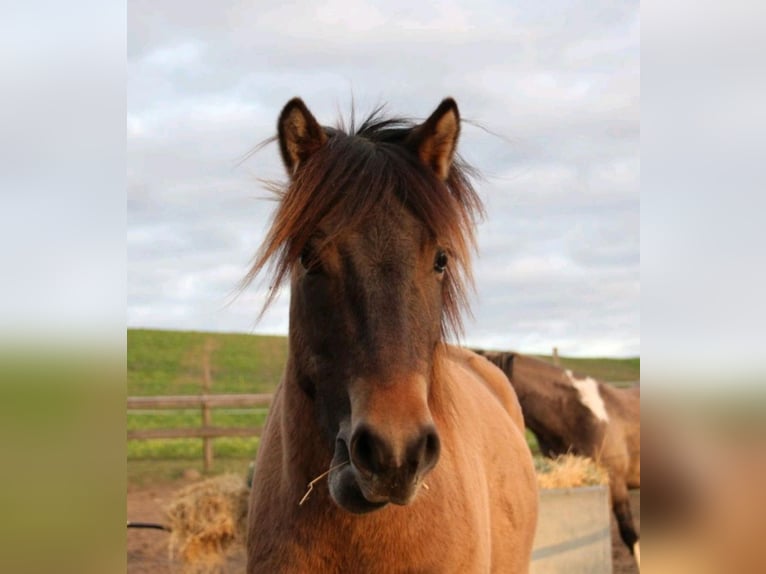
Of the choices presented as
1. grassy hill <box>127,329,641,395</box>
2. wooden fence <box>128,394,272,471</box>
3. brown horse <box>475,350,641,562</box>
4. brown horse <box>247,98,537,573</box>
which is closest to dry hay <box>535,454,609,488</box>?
brown horse <box>475,350,641,562</box>

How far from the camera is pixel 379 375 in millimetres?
2553

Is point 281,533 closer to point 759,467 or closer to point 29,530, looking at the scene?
point 29,530

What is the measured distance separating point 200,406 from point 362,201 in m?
15.1

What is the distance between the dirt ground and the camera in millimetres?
9415

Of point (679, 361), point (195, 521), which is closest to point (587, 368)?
point (195, 521)

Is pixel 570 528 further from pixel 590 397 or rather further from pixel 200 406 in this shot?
pixel 200 406

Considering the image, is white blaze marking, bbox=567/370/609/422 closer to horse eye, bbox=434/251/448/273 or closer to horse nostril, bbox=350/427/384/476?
horse eye, bbox=434/251/448/273

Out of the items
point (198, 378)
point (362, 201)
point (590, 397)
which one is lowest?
point (198, 378)

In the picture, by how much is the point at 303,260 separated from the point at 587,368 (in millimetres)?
22612

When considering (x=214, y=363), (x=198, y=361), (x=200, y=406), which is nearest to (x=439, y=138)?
(x=200, y=406)

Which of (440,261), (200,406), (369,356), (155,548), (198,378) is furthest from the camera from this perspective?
(198,378)

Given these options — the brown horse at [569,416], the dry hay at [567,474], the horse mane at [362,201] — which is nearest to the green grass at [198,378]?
the brown horse at [569,416]

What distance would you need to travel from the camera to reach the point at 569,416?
37.0 feet

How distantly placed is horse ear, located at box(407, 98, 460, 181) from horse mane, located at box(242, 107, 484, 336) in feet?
0.19
